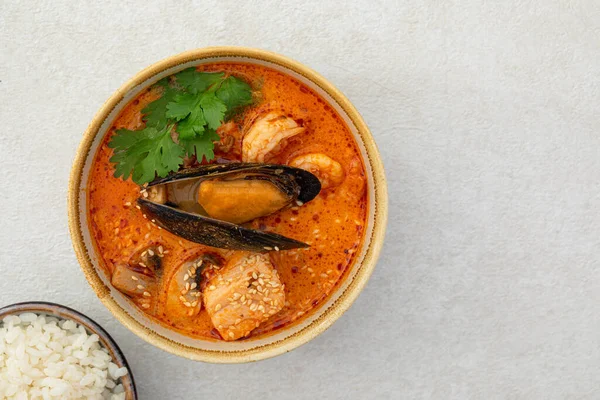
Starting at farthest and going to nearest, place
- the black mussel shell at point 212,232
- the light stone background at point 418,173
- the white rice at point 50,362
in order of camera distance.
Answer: the light stone background at point 418,173 < the white rice at point 50,362 < the black mussel shell at point 212,232

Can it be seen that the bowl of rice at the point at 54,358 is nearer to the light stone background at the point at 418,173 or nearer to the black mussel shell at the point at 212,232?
the light stone background at the point at 418,173

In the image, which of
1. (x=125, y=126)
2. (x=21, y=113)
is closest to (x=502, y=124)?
(x=125, y=126)

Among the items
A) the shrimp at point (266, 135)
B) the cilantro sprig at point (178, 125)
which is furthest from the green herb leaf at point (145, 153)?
the shrimp at point (266, 135)

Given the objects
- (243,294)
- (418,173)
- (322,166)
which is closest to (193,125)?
(322,166)

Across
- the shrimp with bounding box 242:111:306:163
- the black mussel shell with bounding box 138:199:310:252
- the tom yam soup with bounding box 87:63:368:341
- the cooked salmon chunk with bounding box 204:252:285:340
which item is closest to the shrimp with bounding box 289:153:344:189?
the tom yam soup with bounding box 87:63:368:341

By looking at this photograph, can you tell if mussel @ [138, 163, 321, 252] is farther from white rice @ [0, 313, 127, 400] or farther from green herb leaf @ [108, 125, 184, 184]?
white rice @ [0, 313, 127, 400]
